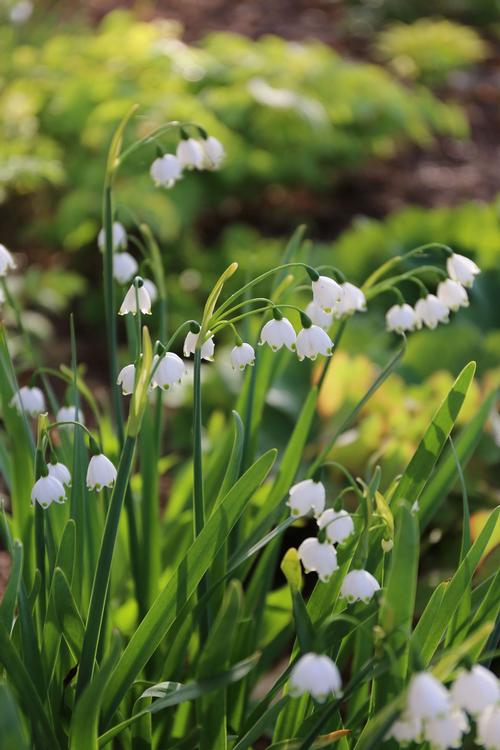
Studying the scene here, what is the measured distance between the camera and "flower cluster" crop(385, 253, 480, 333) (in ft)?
4.63

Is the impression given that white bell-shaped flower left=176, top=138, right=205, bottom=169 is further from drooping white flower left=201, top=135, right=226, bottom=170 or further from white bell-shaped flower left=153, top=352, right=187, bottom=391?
white bell-shaped flower left=153, top=352, right=187, bottom=391

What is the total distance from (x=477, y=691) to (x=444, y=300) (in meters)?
0.69

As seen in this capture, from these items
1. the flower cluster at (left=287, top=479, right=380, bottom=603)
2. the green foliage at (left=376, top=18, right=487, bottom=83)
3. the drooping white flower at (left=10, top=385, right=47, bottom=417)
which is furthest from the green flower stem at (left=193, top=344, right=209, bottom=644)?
the green foliage at (left=376, top=18, right=487, bottom=83)

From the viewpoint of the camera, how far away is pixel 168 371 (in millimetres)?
1154

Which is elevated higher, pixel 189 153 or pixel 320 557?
pixel 189 153

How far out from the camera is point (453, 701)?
3.07 ft

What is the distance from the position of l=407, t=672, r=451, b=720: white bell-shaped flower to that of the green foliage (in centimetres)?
450

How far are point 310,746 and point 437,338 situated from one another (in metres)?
1.57

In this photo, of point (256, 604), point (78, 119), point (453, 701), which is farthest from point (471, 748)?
point (78, 119)

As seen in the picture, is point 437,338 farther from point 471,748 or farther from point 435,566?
point 471,748

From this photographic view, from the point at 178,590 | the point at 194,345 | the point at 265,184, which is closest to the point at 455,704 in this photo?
the point at 178,590

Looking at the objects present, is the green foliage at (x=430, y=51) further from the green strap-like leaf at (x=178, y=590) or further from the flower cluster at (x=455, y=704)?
the flower cluster at (x=455, y=704)

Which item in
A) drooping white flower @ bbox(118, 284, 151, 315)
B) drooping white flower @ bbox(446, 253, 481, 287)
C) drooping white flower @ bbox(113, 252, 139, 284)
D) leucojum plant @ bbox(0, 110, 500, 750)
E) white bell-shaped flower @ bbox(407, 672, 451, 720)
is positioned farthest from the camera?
drooping white flower @ bbox(113, 252, 139, 284)

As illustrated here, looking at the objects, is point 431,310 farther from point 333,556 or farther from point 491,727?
point 491,727
